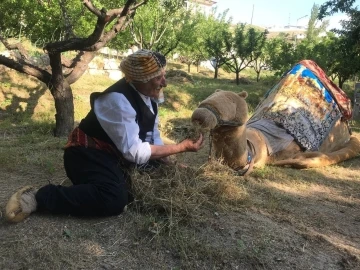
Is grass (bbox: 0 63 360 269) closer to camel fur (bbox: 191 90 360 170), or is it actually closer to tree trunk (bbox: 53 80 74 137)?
camel fur (bbox: 191 90 360 170)

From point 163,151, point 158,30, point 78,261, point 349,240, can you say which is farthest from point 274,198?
point 158,30

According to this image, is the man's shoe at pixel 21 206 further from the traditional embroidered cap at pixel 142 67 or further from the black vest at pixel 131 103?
the traditional embroidered cap at pixel 142 67

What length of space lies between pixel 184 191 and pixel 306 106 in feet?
11.5

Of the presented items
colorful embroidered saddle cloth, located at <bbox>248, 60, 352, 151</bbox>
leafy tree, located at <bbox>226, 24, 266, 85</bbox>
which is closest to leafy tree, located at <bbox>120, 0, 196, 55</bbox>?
leafy tree, located at <bbox>226, 24, 266, 85</bbox>

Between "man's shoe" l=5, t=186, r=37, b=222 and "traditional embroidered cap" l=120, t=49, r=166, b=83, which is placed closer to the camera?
"man's shoe" l=5, t=186, r=37, b=222

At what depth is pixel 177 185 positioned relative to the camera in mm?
3070

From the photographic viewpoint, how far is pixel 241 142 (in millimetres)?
4355

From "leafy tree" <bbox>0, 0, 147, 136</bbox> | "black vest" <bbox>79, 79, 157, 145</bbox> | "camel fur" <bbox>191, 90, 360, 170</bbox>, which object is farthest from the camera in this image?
"leafy tree" <bbox>0, 0, 147, 136</bbox>

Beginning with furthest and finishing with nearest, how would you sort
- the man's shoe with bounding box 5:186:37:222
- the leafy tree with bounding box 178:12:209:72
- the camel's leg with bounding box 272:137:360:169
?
the leafy tree with bounding box 178:12:209:72 < the camel's leg with bounding box 272:137:360:169 < the man's shoe with bounding box 5:186:37:222

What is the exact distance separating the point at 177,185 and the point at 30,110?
5.92 meters

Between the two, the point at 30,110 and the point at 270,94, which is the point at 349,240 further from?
the point at 30,110

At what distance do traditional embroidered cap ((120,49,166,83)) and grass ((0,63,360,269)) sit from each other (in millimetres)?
737

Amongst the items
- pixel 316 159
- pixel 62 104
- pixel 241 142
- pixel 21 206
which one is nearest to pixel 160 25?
pixel 62 104

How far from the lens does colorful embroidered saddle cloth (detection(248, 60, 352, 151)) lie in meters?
5.59
